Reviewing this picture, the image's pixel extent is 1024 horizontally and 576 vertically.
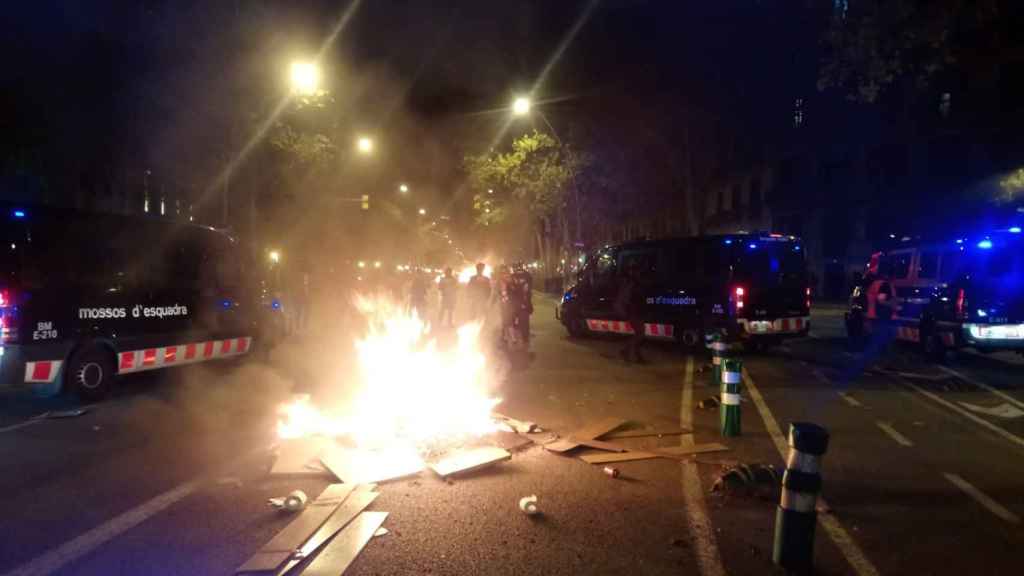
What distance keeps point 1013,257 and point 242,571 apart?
13.2 meters

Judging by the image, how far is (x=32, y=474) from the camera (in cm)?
593

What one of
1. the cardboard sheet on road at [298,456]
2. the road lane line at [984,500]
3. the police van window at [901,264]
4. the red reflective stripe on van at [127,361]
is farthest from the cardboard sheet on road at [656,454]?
the police van window at [901,264]

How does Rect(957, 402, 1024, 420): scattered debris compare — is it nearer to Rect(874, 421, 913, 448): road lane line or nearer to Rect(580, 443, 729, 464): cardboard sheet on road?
Rect(874, 421, 913, 448): road lane line

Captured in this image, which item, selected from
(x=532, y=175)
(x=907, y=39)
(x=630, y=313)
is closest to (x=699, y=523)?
A: (x=907, y=39)

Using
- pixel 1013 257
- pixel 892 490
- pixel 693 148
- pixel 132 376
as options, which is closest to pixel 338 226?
pixel 693 148

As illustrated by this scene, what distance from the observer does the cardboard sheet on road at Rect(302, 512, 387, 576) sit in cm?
413

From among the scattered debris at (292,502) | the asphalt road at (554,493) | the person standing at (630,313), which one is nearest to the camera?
the asphalt road at (554,493)

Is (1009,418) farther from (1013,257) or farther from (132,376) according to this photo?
(132,376)

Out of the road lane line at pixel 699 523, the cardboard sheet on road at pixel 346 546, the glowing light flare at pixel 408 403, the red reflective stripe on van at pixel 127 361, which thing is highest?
the red reflective stripe on van at pixel 127 361

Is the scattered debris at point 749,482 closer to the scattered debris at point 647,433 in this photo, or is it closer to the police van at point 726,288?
the scattered debris at point 647,433

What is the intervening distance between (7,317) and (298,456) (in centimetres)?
422

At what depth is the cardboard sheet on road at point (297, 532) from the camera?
4145 mm

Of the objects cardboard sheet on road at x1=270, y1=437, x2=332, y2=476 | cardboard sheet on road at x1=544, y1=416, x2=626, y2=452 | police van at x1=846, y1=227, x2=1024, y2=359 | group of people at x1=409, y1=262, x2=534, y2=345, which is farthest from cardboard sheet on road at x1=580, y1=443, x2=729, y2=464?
group of people at x1=409, y1=262, x2=534, y2=345

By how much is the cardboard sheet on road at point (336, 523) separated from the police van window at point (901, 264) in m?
13.3
